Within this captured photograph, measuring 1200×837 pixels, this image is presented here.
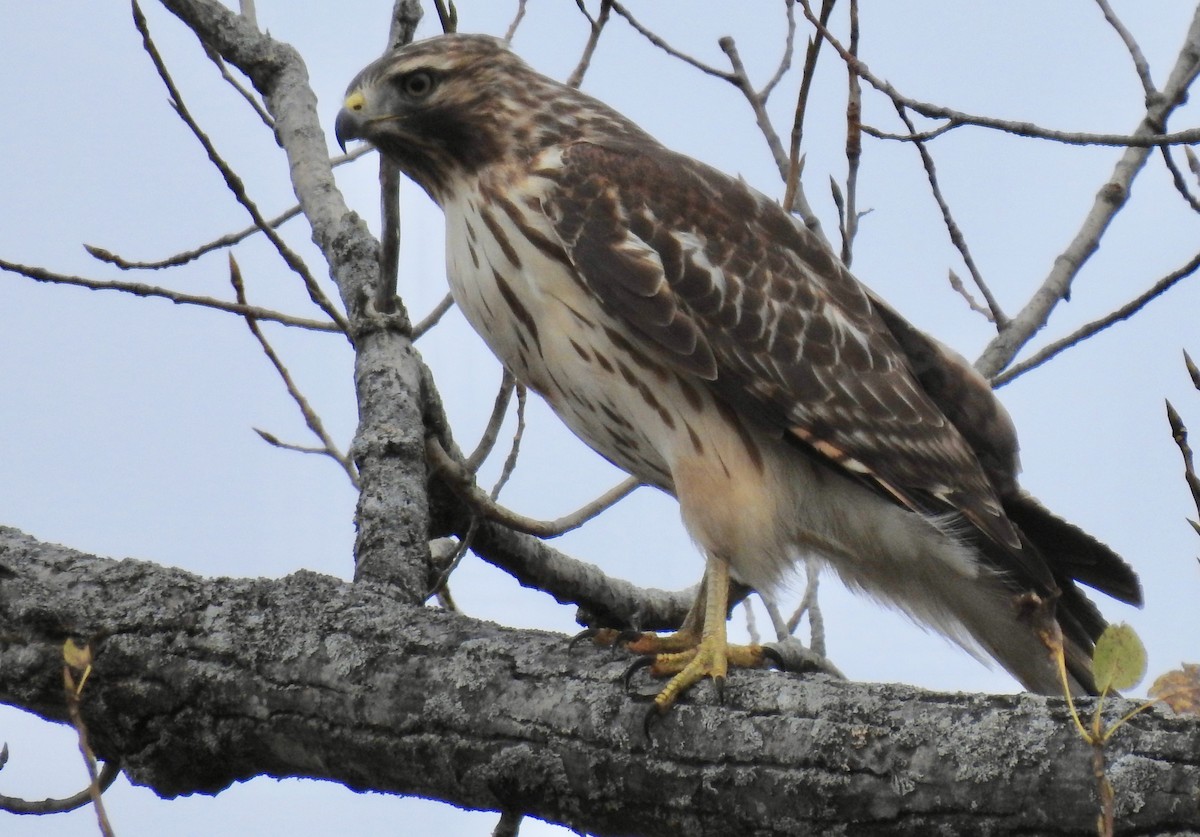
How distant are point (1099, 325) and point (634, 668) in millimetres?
2085

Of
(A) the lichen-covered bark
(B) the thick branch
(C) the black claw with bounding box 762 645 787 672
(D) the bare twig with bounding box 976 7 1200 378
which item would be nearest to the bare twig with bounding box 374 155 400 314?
(B) the thick branch

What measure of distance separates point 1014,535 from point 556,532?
133 centimetres

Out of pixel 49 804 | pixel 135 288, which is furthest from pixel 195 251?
pixel 49 804

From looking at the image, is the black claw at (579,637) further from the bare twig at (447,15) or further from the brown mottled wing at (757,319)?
the bare twig at (447,15)

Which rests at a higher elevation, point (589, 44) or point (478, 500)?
point (589, 44)

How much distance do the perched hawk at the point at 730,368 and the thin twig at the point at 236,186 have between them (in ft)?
1.30

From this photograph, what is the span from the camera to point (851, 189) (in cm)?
455

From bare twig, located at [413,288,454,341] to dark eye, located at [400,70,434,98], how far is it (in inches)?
25.7

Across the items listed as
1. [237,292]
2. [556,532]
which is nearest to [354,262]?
[237,292]

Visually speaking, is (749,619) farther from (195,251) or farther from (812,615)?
(195,251)

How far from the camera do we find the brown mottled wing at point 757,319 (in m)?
3.92

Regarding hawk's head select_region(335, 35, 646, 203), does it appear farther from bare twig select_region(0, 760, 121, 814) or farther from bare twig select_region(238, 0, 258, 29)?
bare twig select_region(0, 760, 121, 814)

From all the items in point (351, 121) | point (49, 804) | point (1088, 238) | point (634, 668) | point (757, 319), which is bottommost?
point (49, 804)

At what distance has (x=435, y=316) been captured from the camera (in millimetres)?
4652
